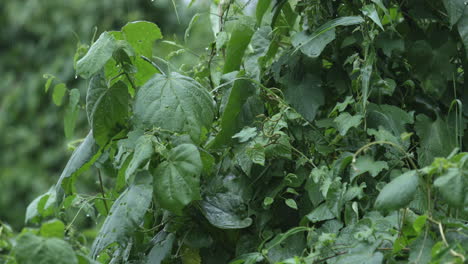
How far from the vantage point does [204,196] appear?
1.39 metres

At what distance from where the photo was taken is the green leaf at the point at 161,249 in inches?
52.8

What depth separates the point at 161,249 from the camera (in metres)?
1.36

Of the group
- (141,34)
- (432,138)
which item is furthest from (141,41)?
(432,138)

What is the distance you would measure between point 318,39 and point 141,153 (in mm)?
485

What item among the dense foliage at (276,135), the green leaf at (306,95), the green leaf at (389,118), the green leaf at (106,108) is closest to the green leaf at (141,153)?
the dense foliage at (276,135)

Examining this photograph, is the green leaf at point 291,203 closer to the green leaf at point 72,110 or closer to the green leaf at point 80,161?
the green leaf at point 80,161

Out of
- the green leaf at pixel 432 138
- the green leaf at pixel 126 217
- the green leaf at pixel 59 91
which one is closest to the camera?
the green leaf at pixel 126 217


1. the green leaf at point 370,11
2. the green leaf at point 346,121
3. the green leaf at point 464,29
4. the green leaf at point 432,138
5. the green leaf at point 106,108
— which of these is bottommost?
the green leaf at point 432,138

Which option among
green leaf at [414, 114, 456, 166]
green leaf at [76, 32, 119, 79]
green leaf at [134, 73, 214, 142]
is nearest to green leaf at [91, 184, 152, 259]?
green leaf at [134, 73, 214, 142]

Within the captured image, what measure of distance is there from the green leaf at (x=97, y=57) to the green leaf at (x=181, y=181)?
9.6 inches

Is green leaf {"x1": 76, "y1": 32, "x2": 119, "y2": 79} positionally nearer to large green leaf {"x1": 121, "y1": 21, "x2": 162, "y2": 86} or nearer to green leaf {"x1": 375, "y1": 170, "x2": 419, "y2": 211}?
large green leaf {"x1": 121, "y1": 21, "x2": 162, "y2": 86}

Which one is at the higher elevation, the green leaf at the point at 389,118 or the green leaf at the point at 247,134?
the green leaf at the point at 247,134

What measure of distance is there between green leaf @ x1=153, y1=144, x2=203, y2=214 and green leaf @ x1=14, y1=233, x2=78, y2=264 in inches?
10.8

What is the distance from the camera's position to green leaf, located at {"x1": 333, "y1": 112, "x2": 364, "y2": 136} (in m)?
1.32
